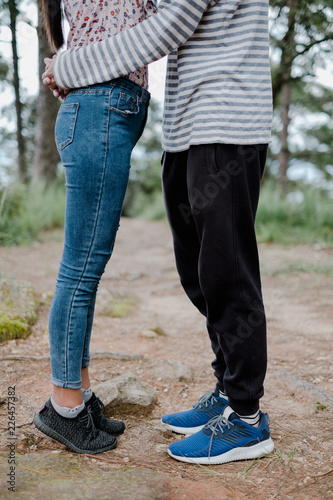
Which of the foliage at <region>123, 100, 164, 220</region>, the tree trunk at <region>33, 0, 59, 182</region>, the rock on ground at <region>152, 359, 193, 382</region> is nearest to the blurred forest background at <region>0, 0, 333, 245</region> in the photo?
the tree trunk at <region>33, 0, 59, 182</region>

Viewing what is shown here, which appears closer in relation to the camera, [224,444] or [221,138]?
[221,138]

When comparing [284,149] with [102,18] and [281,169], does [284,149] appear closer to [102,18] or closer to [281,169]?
[281,169]

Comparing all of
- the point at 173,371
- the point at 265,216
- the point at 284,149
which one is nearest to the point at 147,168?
the point at 284,149

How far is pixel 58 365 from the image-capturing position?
5.13ft

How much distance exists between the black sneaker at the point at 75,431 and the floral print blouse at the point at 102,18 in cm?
115

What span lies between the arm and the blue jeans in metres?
0.05

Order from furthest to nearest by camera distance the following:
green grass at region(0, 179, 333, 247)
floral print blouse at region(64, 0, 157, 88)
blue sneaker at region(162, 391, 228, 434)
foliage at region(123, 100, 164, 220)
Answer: foliage at region(123, 100, 164, 220)
green grass at region(0, 179, 333, 247)
blue sneaker at region(162, 391, 228, 434)
floral print blouse at region(64, 0, 157, 88)

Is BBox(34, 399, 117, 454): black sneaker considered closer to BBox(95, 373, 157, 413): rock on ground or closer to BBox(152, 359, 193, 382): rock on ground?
BBox(95, 373, 157, 413): rock on ground

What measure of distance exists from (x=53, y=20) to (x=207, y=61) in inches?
25.0

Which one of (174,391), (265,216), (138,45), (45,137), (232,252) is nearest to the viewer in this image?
(138,45)

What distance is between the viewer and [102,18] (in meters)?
1.49

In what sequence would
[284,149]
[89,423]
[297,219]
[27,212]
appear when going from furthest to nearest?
[284,149], [297,219], [27,212], [89,423]

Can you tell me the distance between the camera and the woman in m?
1.46

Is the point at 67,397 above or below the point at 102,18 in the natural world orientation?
below
